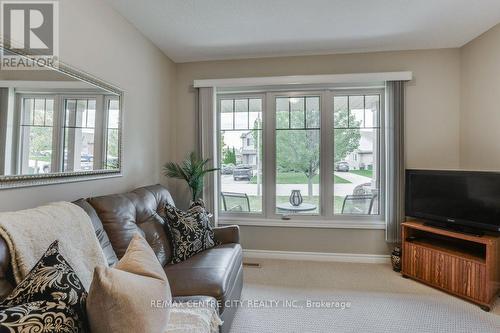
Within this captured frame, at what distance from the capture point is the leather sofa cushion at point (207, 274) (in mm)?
1591

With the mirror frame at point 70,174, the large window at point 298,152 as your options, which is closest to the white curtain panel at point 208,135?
the large window at point 298,152

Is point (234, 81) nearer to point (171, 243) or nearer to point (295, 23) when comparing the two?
point (295, 23)

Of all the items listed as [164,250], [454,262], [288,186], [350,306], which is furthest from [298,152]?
[164,250]

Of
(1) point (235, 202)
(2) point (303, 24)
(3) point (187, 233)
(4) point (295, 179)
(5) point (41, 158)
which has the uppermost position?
(2) point (303, 24)

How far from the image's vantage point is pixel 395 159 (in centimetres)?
305

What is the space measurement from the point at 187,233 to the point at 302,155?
1.83 metres

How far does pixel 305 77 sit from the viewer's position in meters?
3.20

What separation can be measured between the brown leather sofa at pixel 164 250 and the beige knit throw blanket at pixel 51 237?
0.73 feet

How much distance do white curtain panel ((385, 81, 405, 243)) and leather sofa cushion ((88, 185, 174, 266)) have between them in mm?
2534

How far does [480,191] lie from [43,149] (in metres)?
3.55

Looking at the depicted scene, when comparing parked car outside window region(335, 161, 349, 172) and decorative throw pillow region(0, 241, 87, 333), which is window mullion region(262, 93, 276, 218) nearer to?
parked car outside window region(335, 161, 349, 172)

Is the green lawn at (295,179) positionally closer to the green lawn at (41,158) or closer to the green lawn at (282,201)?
the green lawn at (282,201)

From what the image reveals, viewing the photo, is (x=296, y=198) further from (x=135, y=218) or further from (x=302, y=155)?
(x=135, y=218)

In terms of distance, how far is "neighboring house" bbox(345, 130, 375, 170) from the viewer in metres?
3.27
